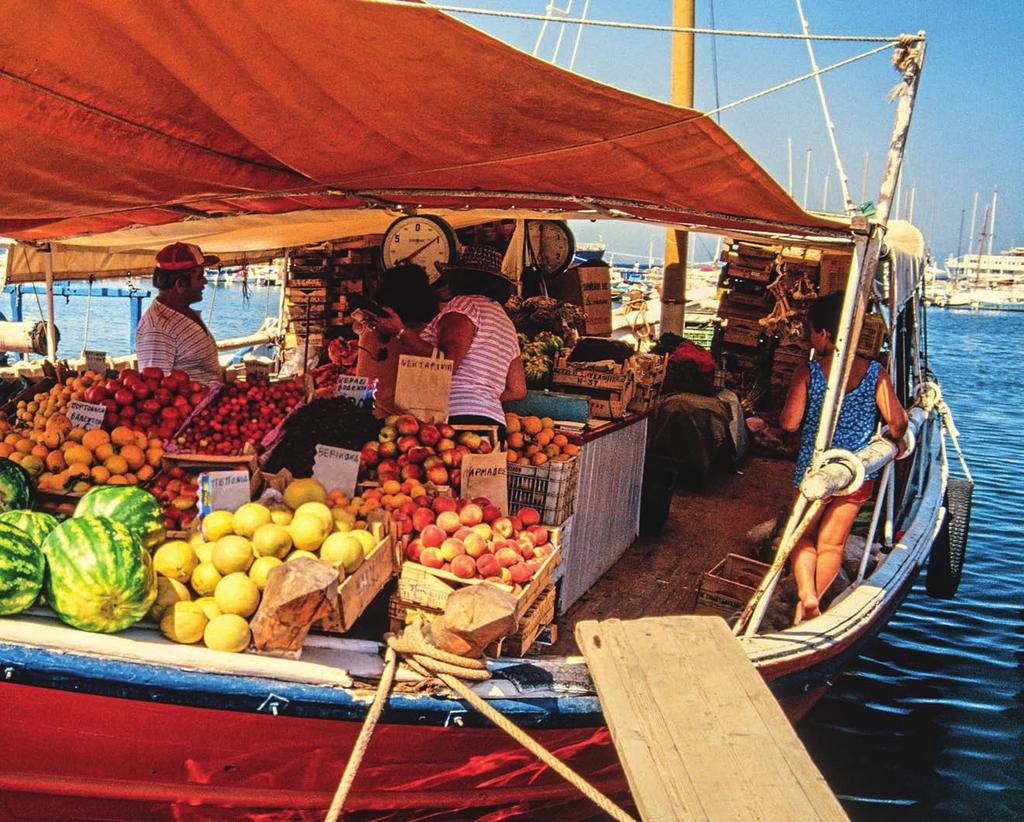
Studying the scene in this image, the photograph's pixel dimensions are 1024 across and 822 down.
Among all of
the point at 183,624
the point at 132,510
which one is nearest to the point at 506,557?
the point at 183,624

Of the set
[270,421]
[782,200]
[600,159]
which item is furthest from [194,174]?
[782,200]

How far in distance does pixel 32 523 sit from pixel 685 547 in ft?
16.0

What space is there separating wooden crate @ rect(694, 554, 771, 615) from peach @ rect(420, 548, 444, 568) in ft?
7.57

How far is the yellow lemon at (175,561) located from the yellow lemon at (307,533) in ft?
1.31

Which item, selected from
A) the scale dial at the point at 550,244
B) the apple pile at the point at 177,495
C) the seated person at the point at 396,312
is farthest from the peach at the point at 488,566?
the scale dial at the point at 550,244

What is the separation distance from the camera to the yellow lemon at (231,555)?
123 inches

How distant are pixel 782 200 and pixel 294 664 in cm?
283

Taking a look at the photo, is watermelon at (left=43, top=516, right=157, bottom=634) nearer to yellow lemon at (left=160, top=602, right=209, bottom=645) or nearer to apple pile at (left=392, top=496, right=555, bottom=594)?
yellow lemon at (left=160, top=602, right=209, bottom=645)

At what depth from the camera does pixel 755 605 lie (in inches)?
160

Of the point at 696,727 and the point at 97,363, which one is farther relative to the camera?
the point at 97,363

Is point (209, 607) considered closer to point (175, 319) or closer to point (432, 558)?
point (432, 558)

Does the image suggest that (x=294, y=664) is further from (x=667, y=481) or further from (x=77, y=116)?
(x=667, y=481)

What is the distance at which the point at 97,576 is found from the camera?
9.27 feet

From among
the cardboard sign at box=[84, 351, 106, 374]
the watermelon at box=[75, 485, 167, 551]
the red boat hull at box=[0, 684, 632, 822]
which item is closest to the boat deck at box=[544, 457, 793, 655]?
the red boat hull at box=[0, 684, 632, 822]
